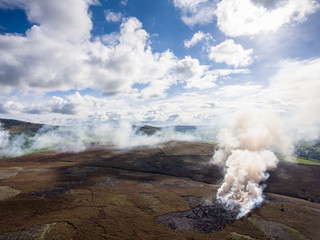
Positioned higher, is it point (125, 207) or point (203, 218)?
point (125, 207)

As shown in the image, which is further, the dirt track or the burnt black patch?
the burnt black patch

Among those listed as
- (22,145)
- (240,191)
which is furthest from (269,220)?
(22,145)

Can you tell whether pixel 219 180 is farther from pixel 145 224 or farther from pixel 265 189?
pixel 145 224

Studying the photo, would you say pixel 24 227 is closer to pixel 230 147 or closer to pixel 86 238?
pixel 86 238

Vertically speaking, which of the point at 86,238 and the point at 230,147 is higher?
the point at 230,147

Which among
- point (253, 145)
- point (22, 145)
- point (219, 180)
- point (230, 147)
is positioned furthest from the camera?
point (22, 145)

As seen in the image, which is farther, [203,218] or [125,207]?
[125,207]

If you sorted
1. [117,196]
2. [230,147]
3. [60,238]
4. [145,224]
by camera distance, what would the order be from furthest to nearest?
1. [230,147]
2. [117,196]
3. [145,224]
4. [60,238]

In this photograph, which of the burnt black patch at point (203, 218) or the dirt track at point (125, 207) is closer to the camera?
the dirt track at point (125, 207)

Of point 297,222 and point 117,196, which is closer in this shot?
point 297,222
